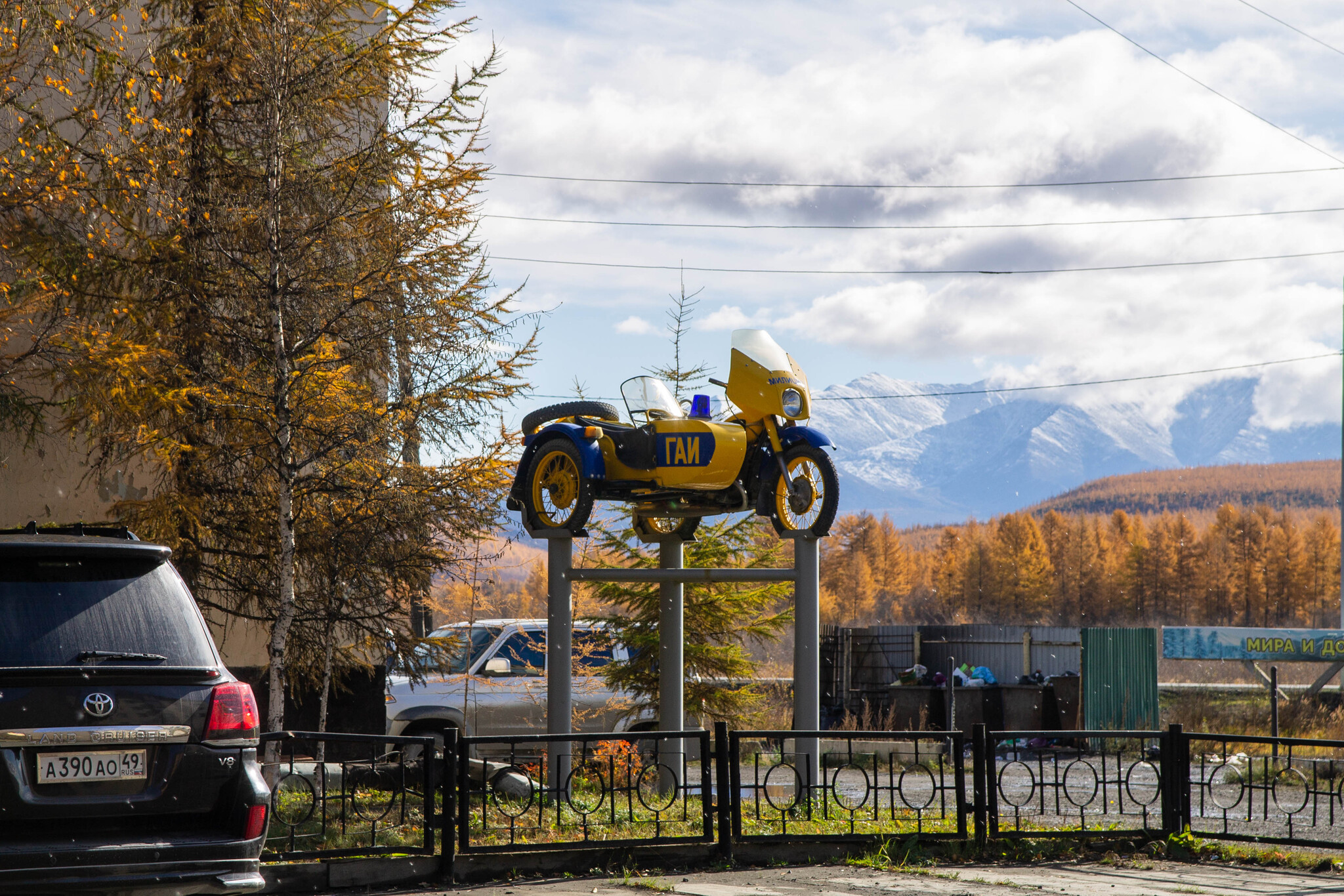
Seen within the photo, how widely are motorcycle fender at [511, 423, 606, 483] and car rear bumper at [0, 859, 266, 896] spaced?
5917mm

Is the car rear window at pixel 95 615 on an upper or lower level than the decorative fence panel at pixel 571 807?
upper

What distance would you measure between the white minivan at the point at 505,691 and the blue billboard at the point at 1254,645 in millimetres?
14064

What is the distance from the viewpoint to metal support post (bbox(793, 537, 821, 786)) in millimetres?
10727

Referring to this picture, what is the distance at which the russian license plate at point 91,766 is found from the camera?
459 cm

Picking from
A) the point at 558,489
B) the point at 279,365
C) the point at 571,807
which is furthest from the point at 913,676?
the point at 279,365

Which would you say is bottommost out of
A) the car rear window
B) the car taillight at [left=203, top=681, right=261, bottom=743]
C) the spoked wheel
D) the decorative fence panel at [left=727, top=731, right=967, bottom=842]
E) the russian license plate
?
the decorative fence panel at [left=727, top=731, right=967, bottom=842]

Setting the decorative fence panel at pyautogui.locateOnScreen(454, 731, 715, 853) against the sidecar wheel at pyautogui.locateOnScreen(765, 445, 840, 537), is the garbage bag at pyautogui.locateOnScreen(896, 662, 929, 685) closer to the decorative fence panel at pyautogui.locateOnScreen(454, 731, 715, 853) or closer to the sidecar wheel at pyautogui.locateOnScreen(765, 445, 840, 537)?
the decorative fence panel at pyautogui.locateOnScreen(454, 731, 715, 853)

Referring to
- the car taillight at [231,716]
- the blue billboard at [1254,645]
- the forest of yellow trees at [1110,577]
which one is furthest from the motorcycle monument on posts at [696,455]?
the forest of yellow trees at [1110,577]

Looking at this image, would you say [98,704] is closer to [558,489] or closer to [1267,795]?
[558,489]

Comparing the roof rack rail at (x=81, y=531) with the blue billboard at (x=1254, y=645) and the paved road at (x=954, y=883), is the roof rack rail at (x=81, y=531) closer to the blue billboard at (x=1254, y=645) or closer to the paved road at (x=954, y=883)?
the paved road at (x=954, y=883)

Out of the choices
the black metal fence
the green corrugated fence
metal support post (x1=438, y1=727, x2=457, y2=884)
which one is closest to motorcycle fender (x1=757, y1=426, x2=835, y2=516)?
the black metal fence

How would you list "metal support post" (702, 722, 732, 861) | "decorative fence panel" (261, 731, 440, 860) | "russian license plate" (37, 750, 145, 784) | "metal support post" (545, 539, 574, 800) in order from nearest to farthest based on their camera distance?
Result: "russian license plate" (37, 750, 145, 784), "decorative fence panel" (261, 731, 440, 860), "metal support post" (702, 722, 732, 861), "metal support post" (545, 539, 574, 800)

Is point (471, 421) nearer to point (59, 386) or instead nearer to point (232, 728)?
point (59, 386)

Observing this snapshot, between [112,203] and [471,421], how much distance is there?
3566mm
